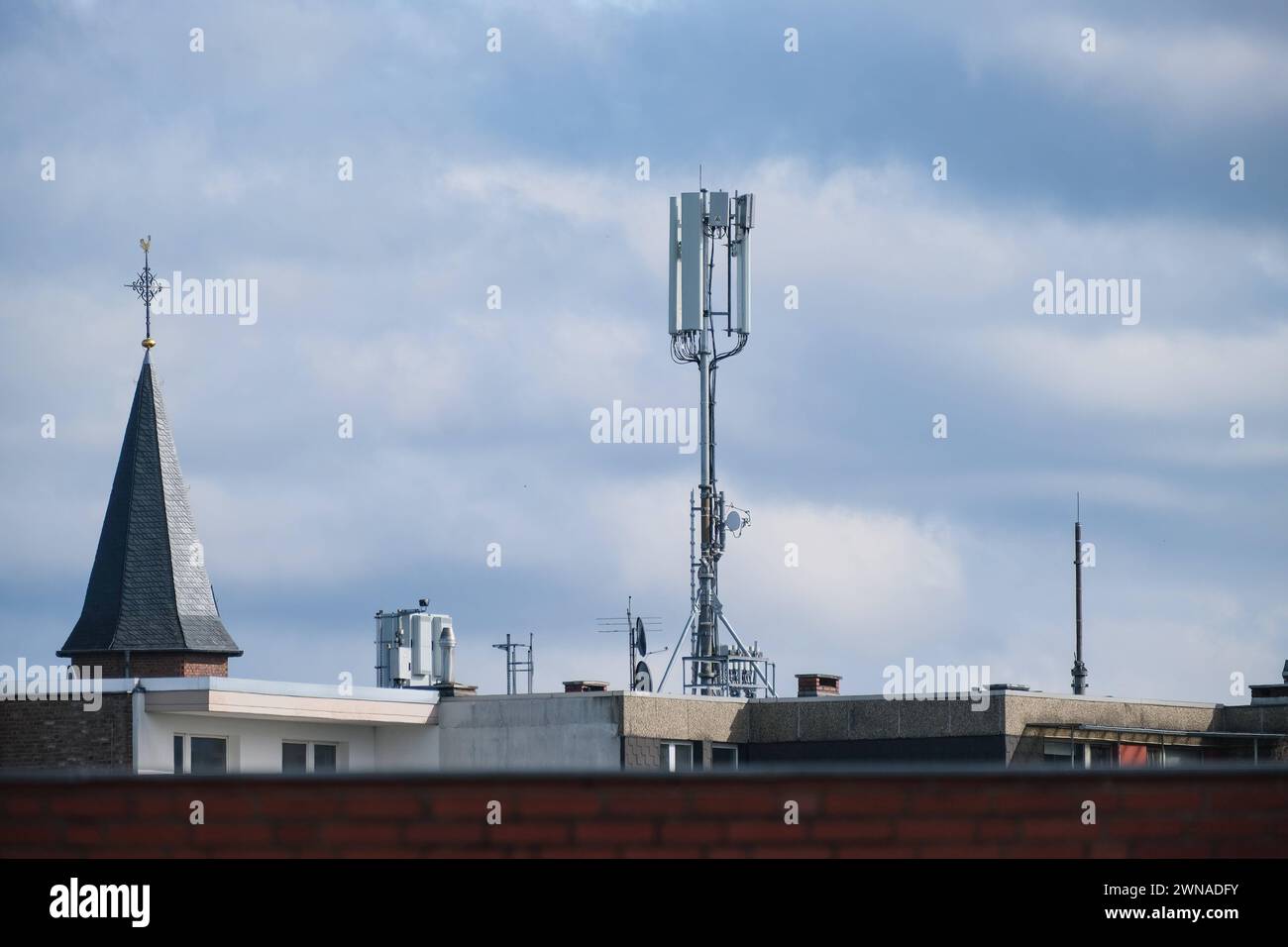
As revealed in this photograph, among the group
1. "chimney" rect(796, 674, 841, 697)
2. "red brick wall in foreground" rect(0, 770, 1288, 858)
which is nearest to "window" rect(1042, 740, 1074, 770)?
"chimney" rect(796, 674, 841, 697)

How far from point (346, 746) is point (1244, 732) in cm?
1678

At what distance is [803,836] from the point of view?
11469 mm

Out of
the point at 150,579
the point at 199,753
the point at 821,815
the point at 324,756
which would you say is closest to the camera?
the point at 821,815

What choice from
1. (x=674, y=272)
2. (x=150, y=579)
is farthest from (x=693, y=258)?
(x=150, y=579)

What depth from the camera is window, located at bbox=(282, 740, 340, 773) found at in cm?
3769

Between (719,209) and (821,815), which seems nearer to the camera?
(821,815)

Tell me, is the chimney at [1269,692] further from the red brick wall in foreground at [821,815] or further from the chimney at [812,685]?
the red brick wall in foreground at [821,815]

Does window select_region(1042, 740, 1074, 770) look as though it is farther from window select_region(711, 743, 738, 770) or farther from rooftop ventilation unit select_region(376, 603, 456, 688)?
rooftop ventilation unit select_region(376, 603, 456, 688)

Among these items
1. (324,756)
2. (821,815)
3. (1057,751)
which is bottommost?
(324,756)

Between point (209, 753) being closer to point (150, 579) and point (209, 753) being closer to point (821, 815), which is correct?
point (150, 579)

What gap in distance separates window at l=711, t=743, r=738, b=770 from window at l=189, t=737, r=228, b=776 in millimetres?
8552

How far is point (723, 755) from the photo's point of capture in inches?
1481

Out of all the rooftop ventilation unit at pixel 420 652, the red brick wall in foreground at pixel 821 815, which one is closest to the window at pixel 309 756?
the rooftop ventilation unit at pixel 420 652

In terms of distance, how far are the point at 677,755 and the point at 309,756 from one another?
6.76m
